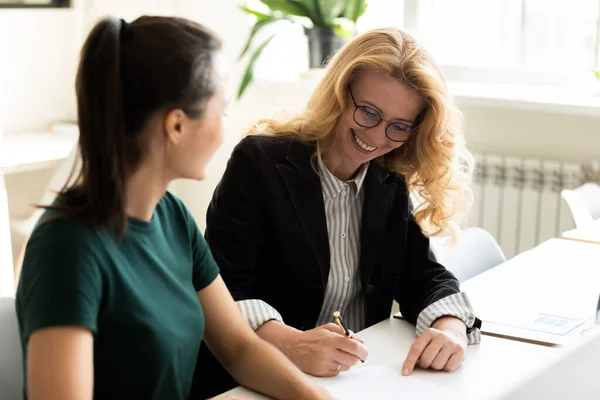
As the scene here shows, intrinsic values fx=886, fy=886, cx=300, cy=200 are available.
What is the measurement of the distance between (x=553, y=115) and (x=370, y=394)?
236 centimetres

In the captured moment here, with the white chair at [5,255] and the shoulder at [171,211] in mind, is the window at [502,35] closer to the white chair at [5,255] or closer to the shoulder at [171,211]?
the white chair at [5,255]

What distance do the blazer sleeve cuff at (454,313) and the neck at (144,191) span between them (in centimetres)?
73

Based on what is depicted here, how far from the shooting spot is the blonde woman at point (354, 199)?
74.8 inches

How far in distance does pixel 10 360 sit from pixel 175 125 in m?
0.51

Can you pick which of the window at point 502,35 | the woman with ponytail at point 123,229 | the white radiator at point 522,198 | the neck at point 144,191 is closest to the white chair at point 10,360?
the woman with ponytail at point 123,229

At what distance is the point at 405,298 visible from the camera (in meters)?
2.02

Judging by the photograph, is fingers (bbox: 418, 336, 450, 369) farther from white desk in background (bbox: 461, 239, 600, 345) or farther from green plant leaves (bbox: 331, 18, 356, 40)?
green plant leaves (bbox: 331, 18, 356, 40)

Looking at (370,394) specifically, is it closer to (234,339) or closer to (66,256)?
(234,339)

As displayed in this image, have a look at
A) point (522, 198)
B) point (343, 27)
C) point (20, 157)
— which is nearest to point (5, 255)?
point (20, 157)

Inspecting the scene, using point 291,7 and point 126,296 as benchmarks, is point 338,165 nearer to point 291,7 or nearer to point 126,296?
point 126,296

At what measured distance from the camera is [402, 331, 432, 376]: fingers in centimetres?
160

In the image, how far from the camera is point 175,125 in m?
1.28

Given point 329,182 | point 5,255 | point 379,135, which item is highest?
point 379,135

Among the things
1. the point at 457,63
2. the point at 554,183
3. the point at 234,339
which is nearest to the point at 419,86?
the point at 234,339
